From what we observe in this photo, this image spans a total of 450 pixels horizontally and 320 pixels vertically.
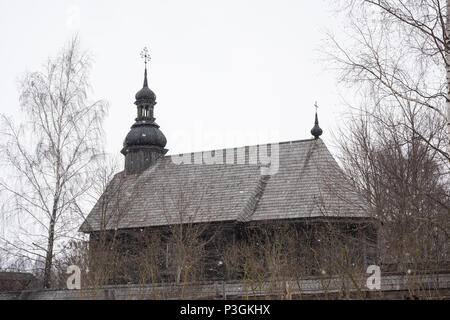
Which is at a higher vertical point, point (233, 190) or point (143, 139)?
point (143, 139)

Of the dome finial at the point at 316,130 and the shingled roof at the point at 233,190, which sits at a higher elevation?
the dome finial at the point at 316,130

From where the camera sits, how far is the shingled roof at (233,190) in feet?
74.0

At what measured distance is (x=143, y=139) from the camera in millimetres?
29422

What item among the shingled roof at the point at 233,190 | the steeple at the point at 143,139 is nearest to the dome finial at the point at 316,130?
the shingled roof at the point at 233,190

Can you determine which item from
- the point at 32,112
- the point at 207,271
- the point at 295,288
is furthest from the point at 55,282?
the point at 295,288

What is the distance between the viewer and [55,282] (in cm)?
1761

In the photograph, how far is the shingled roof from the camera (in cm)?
2256

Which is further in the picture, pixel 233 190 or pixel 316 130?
pixel 316 130

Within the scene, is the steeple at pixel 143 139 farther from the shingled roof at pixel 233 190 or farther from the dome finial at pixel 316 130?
the dome finial at pixel 316 130

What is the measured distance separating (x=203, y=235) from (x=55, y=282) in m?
6.74

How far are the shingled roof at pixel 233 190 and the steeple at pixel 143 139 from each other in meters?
1.76

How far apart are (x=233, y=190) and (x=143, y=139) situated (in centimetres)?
689

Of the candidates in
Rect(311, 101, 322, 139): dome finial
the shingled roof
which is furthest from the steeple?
Rect(311, 101, 322, 139): dome finial
